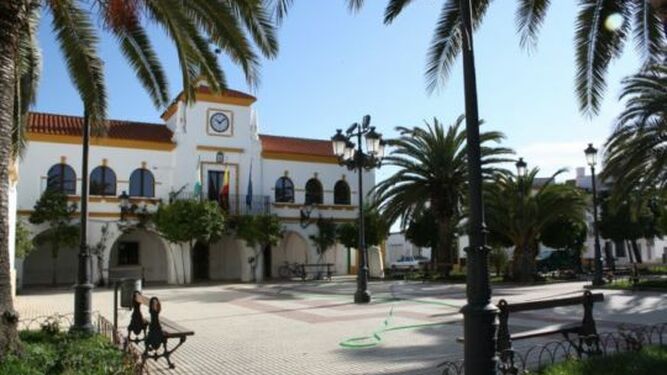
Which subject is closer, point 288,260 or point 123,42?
point 123,42

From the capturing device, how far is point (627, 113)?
20.0 metres

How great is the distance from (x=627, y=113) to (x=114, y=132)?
22261 mm

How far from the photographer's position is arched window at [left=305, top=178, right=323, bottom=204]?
116 ft

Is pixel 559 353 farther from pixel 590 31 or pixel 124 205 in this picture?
pixel 124 205

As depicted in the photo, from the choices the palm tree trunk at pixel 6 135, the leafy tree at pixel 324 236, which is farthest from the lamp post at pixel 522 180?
the palm tree trunk at pixel 6 135

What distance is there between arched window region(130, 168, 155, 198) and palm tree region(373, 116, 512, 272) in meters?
11.0

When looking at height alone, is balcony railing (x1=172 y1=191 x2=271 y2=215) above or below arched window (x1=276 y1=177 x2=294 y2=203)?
below

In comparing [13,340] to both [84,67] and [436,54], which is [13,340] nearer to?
[84,67]

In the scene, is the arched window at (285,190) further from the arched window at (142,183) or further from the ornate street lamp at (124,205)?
the ornate street lamp at (124,205)

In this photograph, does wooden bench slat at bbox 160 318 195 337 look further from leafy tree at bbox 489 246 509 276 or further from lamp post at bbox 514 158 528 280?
leafy tree at bbox 489 246 509 276

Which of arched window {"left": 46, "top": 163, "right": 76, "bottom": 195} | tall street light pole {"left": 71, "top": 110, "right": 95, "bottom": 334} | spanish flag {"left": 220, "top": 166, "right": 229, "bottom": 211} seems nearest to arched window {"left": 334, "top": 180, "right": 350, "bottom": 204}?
spanish flag {"left": 220, "top": 166, "right": 229, "bottom": 211}

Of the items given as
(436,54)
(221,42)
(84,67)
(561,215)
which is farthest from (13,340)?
(561,215)

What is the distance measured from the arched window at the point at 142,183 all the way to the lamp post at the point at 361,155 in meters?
15.0

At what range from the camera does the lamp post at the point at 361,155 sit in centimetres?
1761
